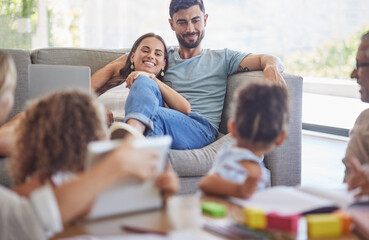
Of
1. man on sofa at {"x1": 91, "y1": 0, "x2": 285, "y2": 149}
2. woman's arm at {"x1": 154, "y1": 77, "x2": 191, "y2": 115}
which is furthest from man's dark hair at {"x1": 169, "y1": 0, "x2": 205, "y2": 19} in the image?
woman's arm at {"x1": 154, "y1": 77, "x2": 191, "y2": 115}

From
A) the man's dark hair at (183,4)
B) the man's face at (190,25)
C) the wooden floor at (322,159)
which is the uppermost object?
the man's dark hair at (183,4)

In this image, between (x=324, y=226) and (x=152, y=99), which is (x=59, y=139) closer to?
(x=324, y=226)

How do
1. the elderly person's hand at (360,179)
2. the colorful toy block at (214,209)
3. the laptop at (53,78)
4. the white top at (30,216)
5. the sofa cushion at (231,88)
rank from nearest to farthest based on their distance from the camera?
the white top at (30,216) < the colorful toy block at (214,209) < the elderly person's hand at (360,179) < the laptop at (53,78) < the sofa cushion at (231,88)

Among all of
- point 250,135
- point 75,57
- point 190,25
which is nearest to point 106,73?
point 75,57

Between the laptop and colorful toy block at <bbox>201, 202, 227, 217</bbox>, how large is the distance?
138 centimetres

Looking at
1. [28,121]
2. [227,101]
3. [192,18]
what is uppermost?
[192,18]

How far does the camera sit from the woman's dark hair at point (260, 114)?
1271mm

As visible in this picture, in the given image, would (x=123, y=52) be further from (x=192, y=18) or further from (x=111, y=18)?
(x=111, y=18)

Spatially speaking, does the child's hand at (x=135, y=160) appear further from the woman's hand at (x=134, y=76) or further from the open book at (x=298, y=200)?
the woman's hand at (x=134, y=76)

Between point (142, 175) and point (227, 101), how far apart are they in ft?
6.13

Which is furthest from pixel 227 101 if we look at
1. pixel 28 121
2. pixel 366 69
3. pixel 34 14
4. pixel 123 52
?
pixel 34 14

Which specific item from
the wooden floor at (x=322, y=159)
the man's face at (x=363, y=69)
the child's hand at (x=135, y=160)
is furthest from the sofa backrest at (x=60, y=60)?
the child's hand at (x=135, y=160)

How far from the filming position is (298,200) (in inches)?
44.3

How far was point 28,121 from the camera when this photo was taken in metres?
1.13
